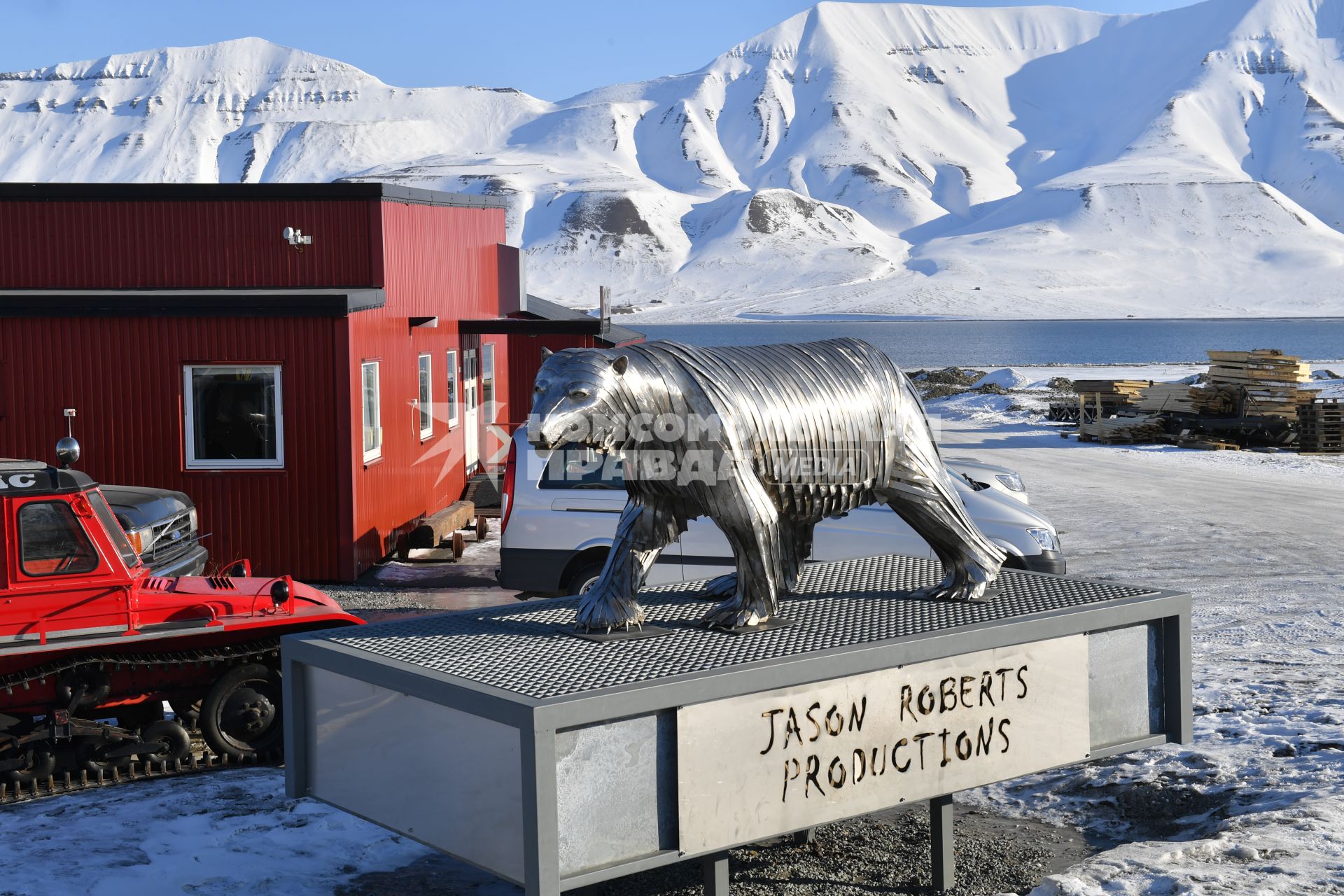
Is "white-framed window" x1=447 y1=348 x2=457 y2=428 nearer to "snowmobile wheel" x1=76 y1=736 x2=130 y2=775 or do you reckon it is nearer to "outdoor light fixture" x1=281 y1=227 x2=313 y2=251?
"outdoor light fixture" x1=281 y1=227 x2=313 y2=251

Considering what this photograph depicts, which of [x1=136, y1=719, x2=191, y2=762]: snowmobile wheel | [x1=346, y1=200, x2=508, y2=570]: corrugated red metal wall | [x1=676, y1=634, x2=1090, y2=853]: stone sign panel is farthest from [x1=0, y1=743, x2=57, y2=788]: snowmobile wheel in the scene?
[x1=346, y1=200, x2=508, y2=570]: corrugated red metal wall

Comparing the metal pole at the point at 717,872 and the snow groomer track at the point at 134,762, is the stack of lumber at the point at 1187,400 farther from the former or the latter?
the metal pole at the point at 717,872

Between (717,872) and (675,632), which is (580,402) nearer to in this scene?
(675,632)

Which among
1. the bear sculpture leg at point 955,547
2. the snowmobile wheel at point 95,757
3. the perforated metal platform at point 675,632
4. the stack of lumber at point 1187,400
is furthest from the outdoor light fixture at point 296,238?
the stack of lumber at point 1187,400

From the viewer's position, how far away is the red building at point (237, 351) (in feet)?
43.8

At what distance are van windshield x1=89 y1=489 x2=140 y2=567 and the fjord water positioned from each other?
53.4m

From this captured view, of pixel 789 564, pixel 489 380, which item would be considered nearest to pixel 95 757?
pixel 789 564

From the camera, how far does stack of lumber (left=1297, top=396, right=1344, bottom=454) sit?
88.6ft

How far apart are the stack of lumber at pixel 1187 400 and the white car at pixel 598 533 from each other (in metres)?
20.7

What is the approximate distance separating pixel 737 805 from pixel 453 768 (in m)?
0.98

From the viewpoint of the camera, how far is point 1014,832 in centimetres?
669

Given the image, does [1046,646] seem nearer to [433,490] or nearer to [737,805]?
[737,805]

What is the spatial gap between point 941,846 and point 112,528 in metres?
5.23

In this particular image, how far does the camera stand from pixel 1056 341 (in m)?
137
